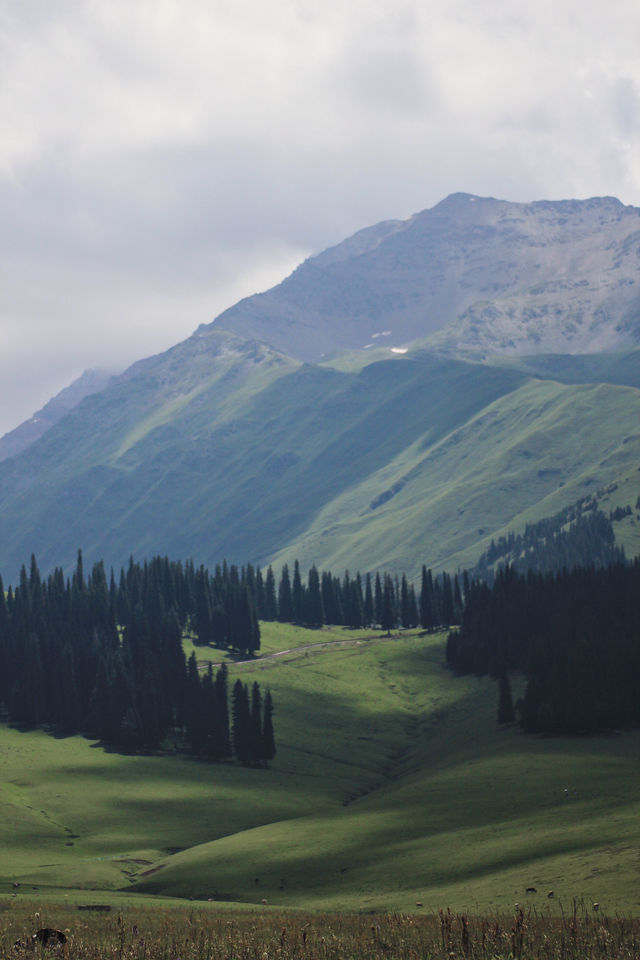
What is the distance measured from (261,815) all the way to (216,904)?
56.0 metres

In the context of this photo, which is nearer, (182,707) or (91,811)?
(91,811)

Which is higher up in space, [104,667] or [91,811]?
[104,667]

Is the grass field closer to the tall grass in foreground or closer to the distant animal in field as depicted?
the tall grass in foreground

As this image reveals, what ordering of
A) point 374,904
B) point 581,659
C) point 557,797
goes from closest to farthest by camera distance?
point 374,904 → point 557,797 → point 581,659

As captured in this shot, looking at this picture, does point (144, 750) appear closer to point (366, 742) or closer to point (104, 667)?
point (104, 667)

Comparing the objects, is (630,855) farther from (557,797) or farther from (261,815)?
(261,815)

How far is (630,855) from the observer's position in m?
74.9

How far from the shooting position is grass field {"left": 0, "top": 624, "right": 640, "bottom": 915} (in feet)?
272

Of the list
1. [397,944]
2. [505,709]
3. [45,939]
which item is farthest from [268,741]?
[45,939]

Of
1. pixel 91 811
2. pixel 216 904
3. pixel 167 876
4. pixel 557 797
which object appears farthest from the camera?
pixel 91 811

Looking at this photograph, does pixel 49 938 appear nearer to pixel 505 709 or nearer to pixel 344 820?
pixel 344 820

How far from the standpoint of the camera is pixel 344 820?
12119 cm

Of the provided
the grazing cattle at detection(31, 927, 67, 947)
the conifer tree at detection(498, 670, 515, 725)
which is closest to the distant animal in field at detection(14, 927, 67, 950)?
the grazing cattle at detection(31, 927, 67, 947)

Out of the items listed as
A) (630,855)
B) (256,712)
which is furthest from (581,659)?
(630,855)
